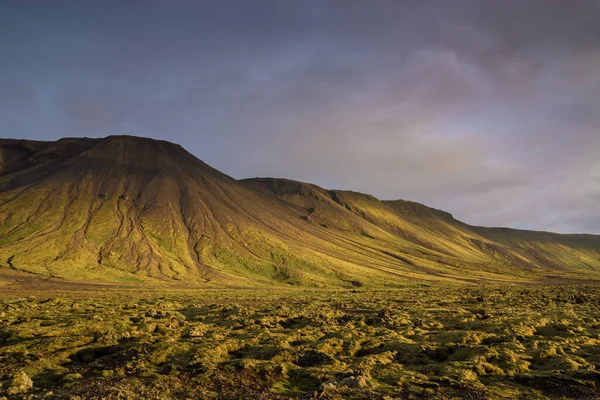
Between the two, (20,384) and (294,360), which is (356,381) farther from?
(20,384)

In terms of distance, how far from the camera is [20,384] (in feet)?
44.2

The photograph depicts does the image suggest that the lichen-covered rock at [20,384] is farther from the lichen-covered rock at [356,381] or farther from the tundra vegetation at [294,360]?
the lichen-covered rock at [356,381]

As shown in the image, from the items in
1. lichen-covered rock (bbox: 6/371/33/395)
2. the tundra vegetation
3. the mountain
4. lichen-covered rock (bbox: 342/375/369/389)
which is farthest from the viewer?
the mountain

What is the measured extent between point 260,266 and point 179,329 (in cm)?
10391

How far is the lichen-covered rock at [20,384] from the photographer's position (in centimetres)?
1302

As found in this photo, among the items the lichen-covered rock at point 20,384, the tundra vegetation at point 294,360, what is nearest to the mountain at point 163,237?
the tundra vegetation at point 294,360

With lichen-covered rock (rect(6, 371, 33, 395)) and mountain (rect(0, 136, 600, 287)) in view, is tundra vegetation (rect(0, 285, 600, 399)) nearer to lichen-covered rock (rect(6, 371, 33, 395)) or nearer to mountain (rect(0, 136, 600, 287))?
lichen-covered rock (rect(6, 371, 33, 395))

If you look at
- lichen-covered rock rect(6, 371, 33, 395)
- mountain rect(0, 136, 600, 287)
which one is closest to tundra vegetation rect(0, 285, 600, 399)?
lichen-covered rock rect(6, 371, 33, 395)

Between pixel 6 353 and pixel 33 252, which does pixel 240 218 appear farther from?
pixel 6 353

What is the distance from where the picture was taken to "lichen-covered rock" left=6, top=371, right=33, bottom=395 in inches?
512

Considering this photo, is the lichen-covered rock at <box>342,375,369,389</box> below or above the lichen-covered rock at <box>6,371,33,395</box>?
above

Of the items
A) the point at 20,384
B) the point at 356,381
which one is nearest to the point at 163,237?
the point at 20,384

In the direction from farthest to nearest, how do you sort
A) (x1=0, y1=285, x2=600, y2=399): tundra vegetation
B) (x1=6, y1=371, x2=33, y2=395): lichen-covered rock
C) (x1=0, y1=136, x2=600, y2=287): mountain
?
(x1=0, y1=136, x2=600, y2=287): mountain → (x1=0, y1=285, x2=600, y2=399): tundra vegetation → (x1=6, y1=371, x2=33, y2=395): lichen-covered rock

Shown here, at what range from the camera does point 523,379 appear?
14.9 meters
